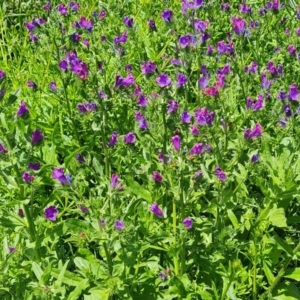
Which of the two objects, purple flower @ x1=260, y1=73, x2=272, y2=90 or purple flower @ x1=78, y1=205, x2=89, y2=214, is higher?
purple flower @ x1=260, y1=73, x2=272, y2=90

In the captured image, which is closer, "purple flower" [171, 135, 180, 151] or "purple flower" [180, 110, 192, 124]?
"purple flower" [171, 135, 180, 151]

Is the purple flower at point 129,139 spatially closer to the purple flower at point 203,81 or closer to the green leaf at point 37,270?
the purple flower at point 203,81

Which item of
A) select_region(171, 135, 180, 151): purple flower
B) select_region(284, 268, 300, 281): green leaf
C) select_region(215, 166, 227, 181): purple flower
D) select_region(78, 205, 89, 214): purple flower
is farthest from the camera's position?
select_region(284, 268, 300, 281): green leaf

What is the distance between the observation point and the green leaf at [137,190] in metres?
2.48

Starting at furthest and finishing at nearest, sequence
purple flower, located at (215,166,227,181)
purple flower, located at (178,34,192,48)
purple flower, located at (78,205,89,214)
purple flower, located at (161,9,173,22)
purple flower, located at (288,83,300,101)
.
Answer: purple flower, located at (161,9,173,22)
purple flower, located at (178,34,192,48)
purple flower, located at (288,83,300,101)
purple flower, located at (215,166,227,181)
purple flower, located at (78,205,89,214)

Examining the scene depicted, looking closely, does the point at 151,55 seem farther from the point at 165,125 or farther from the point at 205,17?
the point at 165,125

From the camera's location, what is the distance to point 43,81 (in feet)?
12.1

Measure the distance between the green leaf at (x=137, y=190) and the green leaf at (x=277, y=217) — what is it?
23.1 inches

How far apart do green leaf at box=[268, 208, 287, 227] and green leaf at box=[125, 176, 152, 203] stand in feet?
1.93

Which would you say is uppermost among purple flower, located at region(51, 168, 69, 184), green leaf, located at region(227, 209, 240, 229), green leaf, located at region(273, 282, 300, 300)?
purple flower, located at region(51, 168, 69, 184)

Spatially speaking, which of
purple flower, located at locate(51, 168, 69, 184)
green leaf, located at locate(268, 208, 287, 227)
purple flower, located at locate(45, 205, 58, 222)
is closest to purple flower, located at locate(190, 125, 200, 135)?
green leaf, located at locate(268, 208, 287, 227)

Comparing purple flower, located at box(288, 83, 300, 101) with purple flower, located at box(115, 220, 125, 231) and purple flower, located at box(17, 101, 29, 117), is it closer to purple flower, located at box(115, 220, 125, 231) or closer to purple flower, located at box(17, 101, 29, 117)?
purple flower, located at box(115, 220, 125, 231)

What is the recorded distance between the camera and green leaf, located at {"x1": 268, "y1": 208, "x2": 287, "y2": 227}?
2215 millimetres

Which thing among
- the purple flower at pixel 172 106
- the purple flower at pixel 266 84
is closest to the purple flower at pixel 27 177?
the purple flower at pixel 172 106
